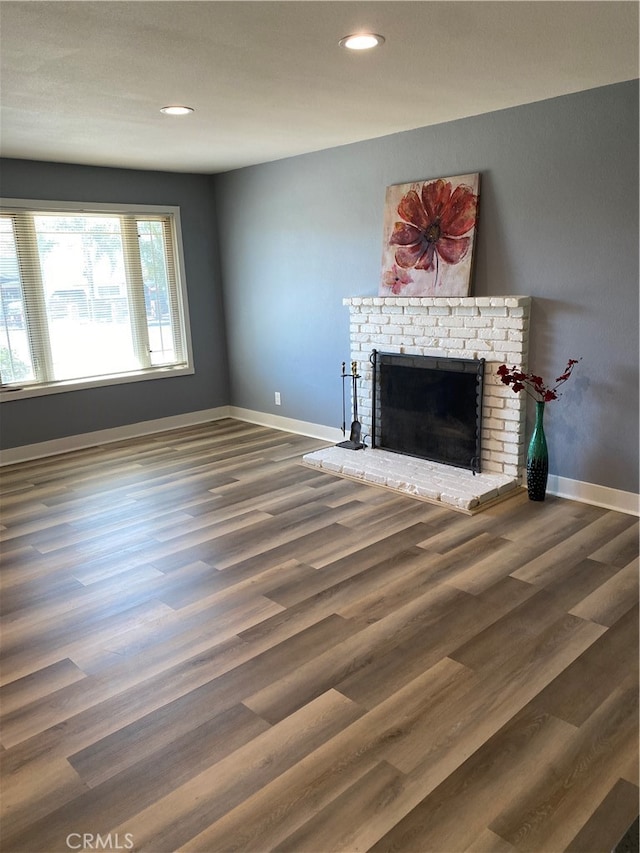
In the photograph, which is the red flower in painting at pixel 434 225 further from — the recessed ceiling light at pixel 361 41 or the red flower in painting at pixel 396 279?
the recessed ceiling light at pixel 361 41

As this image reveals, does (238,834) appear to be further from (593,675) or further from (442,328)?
(442,328)

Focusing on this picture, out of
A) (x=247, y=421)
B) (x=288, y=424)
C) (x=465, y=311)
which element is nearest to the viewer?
(x=465, y=311)

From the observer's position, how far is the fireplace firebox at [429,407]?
4176 millimetres

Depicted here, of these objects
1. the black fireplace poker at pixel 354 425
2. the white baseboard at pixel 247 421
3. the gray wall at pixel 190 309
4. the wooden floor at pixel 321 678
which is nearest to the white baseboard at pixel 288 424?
the white baseboard at pixel 247 421

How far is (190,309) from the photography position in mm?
6008

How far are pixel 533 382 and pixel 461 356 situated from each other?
2.02ft

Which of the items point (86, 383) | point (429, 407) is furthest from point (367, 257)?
point (86, 383)

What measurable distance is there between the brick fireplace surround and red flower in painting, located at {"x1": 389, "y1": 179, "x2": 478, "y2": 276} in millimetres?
285

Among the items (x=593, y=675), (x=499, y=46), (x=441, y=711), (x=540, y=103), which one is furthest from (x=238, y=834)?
(x=540, y=103)

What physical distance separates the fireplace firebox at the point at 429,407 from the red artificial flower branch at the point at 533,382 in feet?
0.92

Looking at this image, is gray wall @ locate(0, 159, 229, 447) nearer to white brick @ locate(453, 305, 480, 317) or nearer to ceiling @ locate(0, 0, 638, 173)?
ceiling @ locate(0, 0, 638, 173)

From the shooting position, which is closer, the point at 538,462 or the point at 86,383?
the point at 538,462

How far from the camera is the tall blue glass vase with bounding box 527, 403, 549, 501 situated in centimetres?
370

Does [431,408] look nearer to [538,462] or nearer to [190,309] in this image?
[538,462]
